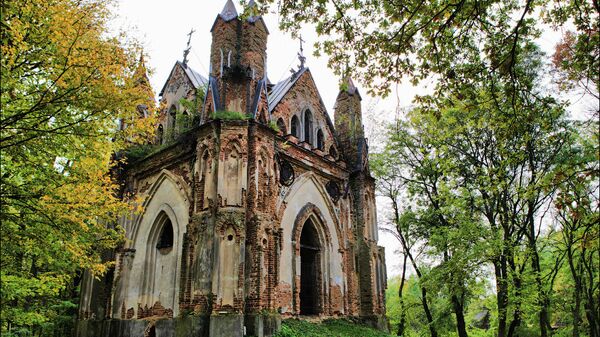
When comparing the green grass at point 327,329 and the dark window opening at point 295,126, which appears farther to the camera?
the dark window opening at point 295,126

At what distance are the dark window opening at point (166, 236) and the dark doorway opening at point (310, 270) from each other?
15.0 feet

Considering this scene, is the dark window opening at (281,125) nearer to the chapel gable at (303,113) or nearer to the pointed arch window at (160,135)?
the chapel gable at (303,113)

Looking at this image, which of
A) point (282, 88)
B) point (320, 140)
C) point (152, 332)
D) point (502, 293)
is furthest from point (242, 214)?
point (502, 293)

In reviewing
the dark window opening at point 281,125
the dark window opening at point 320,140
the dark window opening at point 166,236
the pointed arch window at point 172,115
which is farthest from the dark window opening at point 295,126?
the dark window opening at point 166,236

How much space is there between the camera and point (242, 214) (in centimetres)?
1183

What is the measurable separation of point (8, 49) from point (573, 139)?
15.9 metres

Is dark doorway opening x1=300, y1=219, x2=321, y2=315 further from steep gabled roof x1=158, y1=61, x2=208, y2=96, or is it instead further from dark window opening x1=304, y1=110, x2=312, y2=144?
steep gabled roof x1=158, y1=61, x2=208, y2=96

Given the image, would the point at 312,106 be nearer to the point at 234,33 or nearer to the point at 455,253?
the point at 234,33

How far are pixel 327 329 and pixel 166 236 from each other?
20.8 ft

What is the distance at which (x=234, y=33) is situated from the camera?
14359 millimetres

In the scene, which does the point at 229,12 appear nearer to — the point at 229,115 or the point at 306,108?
the point at 229,115

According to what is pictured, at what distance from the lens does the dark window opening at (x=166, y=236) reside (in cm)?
1508

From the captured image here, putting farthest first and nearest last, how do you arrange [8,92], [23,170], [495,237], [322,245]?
[322,245], [495,237], [23,170], [8,92]

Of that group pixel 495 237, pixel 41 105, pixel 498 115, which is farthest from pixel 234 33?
pixel 495 237
